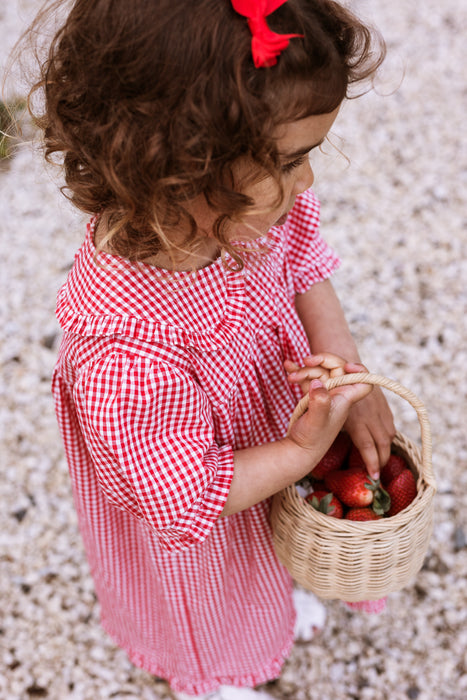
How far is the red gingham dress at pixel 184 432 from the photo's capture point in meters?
1.05

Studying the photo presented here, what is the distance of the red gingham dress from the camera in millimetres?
1050

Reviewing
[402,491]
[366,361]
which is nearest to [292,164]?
[402,491]

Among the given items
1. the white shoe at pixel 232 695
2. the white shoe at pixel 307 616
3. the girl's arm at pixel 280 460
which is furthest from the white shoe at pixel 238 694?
the girl's arm at pixel 280 460

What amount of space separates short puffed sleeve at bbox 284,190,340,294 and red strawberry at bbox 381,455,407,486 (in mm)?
413

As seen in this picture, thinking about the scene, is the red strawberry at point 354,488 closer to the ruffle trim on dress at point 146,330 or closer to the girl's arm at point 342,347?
the girl's arm at point 342,347

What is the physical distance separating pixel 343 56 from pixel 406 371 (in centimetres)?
163

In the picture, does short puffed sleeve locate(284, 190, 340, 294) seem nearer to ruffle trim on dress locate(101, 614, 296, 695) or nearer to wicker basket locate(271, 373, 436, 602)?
wicker basket locate(271, 373, 436, 602)

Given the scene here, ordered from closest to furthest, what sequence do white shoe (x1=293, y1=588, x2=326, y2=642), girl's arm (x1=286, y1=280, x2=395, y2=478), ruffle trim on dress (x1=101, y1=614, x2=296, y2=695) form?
girl's arm (x1=286, y1=280, x2=395, y2=478) → ruffle trim on dress (x1=101, y1=614, x2=296, y2=695) → white shoe (x1=293, y1=588, x2=326, y2=642)

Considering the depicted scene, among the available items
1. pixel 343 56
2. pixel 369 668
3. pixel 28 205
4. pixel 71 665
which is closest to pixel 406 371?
pixel 369 668

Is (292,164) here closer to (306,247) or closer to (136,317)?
(136,317)

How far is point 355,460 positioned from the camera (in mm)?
1411

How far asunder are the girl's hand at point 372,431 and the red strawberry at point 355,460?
36 mm

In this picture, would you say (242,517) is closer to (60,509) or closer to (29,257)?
(60,509)

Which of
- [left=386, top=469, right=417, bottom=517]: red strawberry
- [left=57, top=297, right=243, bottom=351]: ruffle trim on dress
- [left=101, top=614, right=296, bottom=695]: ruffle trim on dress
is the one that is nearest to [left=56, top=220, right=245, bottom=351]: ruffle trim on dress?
[left=57, top=297, right=243, bottom=351]: ruffle trim on dress
